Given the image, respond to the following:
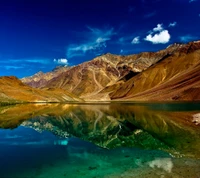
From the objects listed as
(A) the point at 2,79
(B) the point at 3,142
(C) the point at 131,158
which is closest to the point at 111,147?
(C) the point at 131,158

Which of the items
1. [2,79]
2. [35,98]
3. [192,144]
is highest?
[2,79]

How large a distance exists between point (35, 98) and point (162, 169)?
159m

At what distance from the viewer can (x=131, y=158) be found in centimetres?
2441

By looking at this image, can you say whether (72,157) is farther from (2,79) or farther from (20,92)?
(2,79)

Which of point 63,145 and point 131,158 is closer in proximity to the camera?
point 131,158

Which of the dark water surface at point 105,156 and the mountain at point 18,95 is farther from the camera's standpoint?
the mountain at point 18,95

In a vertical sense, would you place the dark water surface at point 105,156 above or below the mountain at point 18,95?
below

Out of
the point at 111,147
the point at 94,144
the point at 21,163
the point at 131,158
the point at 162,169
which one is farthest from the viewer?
the point at 94,144

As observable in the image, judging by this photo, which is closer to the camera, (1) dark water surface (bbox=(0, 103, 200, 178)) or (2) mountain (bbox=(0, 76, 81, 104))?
(1) dark water surface (bbox=(0, 103, 200, 178))

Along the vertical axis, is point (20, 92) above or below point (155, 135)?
above

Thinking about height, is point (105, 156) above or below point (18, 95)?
below

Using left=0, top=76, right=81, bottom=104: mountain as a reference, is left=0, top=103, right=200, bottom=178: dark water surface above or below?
below

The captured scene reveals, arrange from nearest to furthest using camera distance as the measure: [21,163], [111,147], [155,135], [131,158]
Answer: [21,163], [131,158], [111,147], [155,135]

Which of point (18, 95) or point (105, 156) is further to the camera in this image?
point (18, 95)
